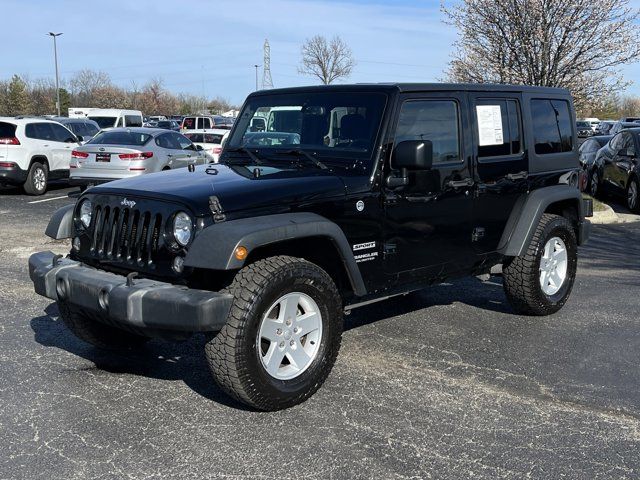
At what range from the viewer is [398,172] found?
195 inches

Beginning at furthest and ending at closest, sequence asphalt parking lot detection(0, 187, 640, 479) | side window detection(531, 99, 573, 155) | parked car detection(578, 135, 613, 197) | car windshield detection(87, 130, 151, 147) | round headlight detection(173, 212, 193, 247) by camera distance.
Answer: parked car detection(578, 135, 613, 197)
car windshield detection(87, 130, 151, 147)
side window detection(531, 99, 573, 155)
round headlight detection(173, 212, 193, 247)
asphalt parking lot detection(0, 187, 640, 479)

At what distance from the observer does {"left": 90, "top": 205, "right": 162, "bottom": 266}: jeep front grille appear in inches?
169

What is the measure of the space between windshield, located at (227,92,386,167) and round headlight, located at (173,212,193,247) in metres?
1.28

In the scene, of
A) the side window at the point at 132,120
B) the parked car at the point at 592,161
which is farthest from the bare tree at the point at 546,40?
the side window at the point at 132,120

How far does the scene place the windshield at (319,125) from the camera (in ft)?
16.4

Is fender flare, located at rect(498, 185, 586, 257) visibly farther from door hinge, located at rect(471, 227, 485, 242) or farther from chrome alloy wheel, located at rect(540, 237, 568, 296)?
chrome alloy wheel, located at rect(540, 237, 568, 296)

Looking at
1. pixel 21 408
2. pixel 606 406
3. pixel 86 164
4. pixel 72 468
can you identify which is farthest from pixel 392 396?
pixel 86 164

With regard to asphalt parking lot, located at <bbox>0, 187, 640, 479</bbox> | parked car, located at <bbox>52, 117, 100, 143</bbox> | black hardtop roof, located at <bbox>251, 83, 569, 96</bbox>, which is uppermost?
parked car, located at <bbox>52, 117, 100, 143</bbox>

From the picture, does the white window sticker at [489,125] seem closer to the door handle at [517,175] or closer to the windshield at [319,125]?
the door handle at [517,175]

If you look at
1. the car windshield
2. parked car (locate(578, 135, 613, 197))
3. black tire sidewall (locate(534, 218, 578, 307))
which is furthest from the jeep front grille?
parked car (locate(578, 135, 613, 197))

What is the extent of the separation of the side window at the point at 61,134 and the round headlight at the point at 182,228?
1419 cm

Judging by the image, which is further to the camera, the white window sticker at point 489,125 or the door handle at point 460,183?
the white window sticker at point 489,125

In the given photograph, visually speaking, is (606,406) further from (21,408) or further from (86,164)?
(86,164)

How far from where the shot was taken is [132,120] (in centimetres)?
3175
